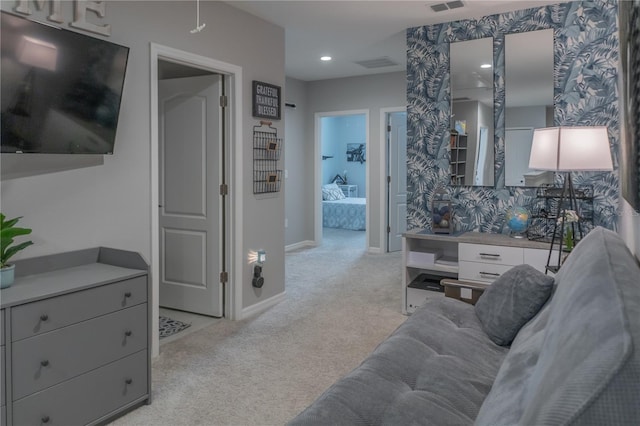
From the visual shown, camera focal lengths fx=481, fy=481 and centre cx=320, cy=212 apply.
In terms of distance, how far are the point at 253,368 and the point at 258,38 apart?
2.79 metres

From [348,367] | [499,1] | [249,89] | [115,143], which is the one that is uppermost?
[499,1]

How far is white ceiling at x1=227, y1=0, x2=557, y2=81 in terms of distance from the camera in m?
3.88

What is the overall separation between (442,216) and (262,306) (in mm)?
1798

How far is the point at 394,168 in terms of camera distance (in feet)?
23.8

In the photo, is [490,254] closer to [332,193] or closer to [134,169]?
[134,169]

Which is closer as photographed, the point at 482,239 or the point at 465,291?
the point at 465,291

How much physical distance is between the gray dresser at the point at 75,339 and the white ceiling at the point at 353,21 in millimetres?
2455

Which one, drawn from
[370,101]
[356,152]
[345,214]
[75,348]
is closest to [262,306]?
[75,348]

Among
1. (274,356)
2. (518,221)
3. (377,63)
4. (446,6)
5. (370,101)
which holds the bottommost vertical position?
(274,356)

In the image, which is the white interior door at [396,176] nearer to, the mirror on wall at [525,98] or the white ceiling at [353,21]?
the white ceiling at [353,21]

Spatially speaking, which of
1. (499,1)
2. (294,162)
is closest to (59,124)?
(499,1)

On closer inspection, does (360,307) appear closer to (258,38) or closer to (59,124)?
(258,38)

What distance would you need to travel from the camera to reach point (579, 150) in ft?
9.38

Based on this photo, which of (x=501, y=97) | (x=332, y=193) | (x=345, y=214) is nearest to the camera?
(x=501, y=97)
